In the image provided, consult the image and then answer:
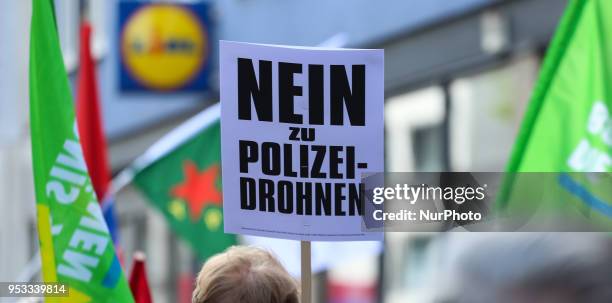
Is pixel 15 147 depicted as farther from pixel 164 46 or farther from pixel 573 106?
pixel 573 106

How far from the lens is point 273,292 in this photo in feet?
9.22

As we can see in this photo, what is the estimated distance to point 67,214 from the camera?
445 centimetres

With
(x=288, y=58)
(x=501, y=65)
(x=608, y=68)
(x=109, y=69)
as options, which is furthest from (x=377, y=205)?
(x=109, y=69)

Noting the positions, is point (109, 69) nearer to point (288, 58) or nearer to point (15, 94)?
point (15, 94)

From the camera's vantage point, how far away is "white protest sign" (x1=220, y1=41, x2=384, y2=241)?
3850mm

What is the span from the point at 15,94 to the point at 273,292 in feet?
62.7

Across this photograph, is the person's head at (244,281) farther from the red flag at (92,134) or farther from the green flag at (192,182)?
the green flag at (192,182)

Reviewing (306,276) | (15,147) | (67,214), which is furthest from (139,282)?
(15,147)

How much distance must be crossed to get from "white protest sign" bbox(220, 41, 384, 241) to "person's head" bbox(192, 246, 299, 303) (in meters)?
0.97

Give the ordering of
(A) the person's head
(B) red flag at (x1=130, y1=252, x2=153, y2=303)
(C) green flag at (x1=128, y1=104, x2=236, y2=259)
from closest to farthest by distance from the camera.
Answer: (A) the person's head → (B) red flag at (x1=130, y1=252, x2=153, y2=303) → (C) green flag at (x1=128, y1=104, x2=236, y2=259)

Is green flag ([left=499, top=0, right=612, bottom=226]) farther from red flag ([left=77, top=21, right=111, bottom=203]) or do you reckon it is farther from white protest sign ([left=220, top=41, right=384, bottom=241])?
red flag ([left=77, top=21, right=111, bottom=203])

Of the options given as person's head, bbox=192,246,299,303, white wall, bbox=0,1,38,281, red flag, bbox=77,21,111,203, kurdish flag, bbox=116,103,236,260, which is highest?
person's head, bbox=192,246,299,303

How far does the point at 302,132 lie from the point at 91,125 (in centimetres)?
381

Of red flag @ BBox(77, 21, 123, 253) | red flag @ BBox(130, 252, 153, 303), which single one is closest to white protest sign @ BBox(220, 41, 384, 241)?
red flag @ BBox(130, 252, 153, 303)
